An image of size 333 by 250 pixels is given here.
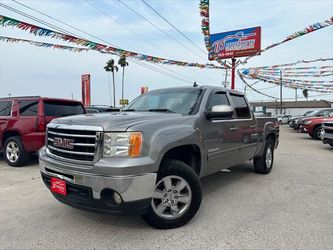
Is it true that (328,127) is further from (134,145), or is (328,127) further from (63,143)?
(63,143)

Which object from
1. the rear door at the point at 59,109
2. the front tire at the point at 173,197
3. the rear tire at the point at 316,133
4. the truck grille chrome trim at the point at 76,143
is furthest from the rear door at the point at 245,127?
the rear tire at the point at 316,133

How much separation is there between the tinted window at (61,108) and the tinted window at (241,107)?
444 cm

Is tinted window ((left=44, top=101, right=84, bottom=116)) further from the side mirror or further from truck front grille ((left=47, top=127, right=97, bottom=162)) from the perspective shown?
the side mirror

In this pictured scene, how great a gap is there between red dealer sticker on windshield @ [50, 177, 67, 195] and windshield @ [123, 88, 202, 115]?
5.58 feet

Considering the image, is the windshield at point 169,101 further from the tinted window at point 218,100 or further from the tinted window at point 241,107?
the tinted window at point 241,107

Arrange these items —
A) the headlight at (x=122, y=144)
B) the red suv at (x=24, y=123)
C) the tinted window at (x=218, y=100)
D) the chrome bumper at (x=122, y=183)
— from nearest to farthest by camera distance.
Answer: the chrome bumper at (x=122, y=183), the headlight at (x=122, y=144), the tinted window at (x=218, y=100), the red suv at (x=24, y=123)

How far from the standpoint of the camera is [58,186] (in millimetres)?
3363

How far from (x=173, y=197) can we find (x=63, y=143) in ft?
4.79

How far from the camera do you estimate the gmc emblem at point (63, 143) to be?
328cm

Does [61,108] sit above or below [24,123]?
above

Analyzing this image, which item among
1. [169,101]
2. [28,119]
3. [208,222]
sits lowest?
[208,222]

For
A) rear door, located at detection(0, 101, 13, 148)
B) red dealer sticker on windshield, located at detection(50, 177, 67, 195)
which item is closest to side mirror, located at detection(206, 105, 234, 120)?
red dealer sticker on windshield, located at detection(50, 177, 67, 195)

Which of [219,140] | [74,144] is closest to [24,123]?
[74,144]

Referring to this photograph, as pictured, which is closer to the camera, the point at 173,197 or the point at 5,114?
the point at 173,197
